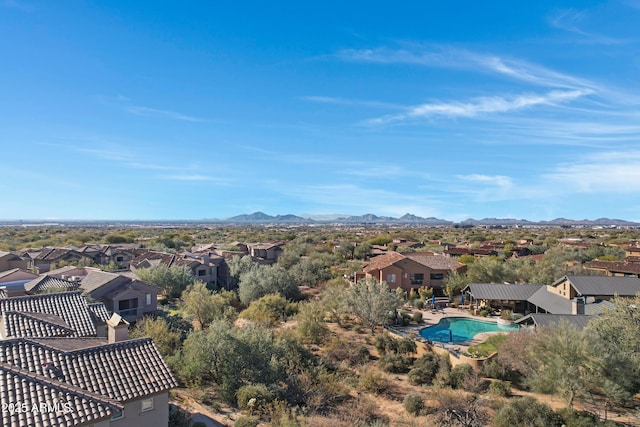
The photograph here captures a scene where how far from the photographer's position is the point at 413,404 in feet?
59.1

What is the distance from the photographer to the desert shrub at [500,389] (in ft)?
63.3

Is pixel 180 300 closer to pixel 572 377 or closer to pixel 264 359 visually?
pixel 264 359

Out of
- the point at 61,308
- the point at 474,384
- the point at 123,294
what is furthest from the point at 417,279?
the point at 61,308

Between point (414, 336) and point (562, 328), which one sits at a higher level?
point (562, 328)

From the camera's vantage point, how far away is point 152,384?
11414 mm

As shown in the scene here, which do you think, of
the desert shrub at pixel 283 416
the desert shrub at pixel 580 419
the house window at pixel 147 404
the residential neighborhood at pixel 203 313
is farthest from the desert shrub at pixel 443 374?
the house window at pixel 147 404

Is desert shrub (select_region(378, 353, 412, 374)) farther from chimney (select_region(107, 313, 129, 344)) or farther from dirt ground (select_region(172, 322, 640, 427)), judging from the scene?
chimney (select_region(107, 313, 129, 344))

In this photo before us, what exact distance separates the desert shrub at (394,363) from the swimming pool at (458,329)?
19.4 feet

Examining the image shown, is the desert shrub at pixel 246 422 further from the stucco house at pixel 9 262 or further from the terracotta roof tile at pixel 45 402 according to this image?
the stucco house at pixel 9 262

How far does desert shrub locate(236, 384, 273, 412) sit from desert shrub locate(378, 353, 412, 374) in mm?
8265

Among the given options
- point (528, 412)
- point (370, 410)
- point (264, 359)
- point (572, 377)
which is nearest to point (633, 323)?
point (572, 377)

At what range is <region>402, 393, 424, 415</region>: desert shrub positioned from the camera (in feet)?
58.6

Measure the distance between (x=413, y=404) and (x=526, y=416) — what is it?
4.54 meters

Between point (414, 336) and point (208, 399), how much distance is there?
48.5ft
